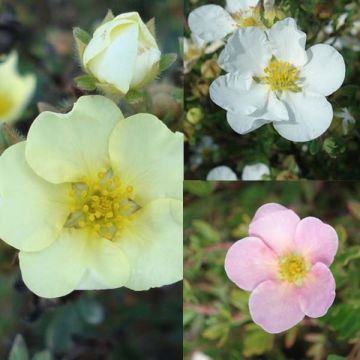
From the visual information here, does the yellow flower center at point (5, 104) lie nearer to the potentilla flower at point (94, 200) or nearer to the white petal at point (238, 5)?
the potentilla flower at point (94, 200)

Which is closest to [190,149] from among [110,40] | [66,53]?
[110,40]

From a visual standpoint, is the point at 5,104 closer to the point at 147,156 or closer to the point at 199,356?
the point at 147,156

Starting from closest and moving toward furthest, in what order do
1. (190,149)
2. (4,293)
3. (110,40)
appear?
(110,40)
(190,149)
(4,293)

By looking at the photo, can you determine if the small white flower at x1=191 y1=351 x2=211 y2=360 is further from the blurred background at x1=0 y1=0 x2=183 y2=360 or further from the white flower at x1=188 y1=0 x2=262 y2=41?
the white flower at x1=188 y1=0 x2=262 y2=41

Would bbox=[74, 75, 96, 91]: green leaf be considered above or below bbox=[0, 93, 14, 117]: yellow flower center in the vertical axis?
above

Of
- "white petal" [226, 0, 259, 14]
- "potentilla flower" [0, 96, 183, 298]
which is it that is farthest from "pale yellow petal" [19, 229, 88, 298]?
"white petal" [226, 0, 259, 14]

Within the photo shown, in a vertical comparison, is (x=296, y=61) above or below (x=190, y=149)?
above

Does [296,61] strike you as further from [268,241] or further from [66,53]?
[66,53]
